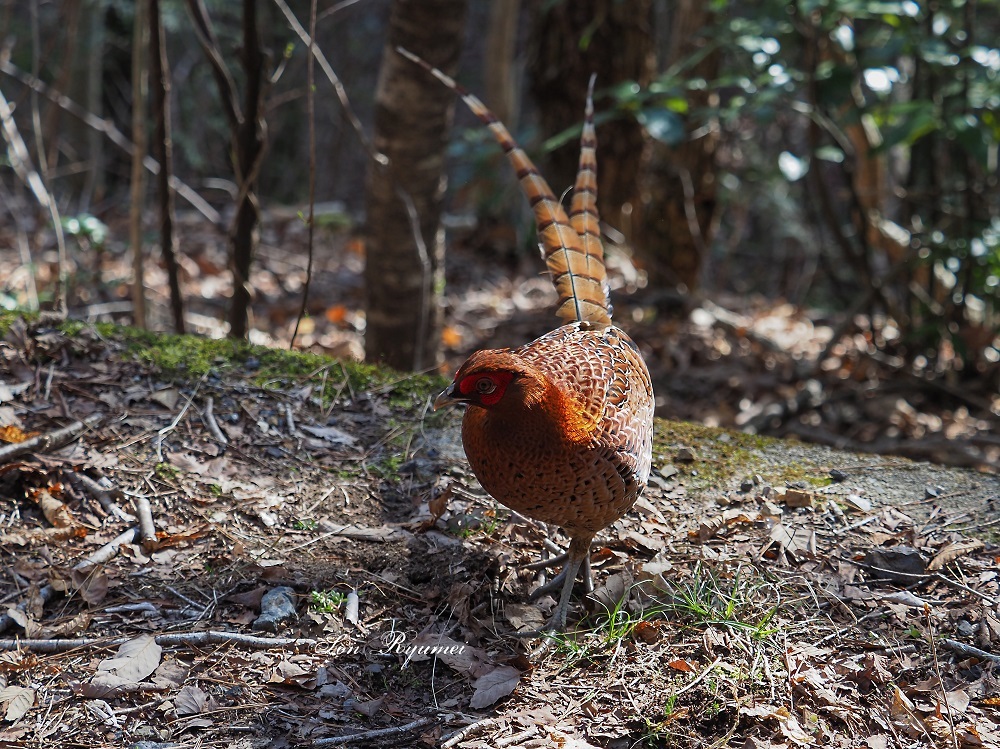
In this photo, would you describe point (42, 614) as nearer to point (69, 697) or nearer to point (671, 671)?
point (69, 697)

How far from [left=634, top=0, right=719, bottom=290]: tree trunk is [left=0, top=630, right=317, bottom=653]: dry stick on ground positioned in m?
5.75

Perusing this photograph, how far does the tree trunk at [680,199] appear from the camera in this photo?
7.71m

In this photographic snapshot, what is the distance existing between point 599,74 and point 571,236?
4.50 meters

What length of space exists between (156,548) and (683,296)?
5.74 meters

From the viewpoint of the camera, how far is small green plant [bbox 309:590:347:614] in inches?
119

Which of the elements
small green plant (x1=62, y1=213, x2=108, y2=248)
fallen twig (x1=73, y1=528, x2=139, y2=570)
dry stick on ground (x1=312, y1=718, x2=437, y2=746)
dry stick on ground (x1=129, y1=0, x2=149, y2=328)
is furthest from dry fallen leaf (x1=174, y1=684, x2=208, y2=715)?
small green plant (x1=62, y1=213, x2=108, y2=248)

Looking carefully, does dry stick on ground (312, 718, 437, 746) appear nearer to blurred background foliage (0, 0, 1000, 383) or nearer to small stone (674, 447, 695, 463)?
small stone (674, 447, 695, 463)

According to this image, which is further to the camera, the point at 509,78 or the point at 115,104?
the point at 115,104

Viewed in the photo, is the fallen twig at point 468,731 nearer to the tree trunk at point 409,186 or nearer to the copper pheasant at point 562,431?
the copper pheasant at point 562,431

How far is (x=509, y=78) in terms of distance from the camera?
1062 cm

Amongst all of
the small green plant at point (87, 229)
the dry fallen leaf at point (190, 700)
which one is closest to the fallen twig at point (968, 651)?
the dry fallen leaf at point (190, 700)

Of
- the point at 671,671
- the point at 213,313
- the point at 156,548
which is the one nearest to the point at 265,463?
the point at 156,548

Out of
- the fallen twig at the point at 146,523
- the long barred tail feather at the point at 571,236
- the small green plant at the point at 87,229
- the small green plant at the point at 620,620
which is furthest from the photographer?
the small green plant at the point at 87,229

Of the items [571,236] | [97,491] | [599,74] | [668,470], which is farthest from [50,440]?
[599,74]
